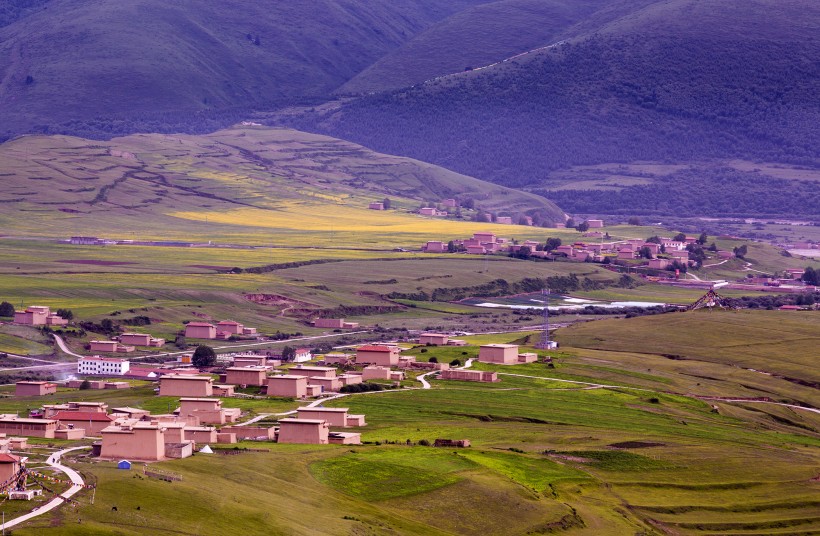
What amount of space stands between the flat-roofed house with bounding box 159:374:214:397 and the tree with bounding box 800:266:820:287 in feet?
311

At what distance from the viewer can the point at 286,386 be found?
80.1m

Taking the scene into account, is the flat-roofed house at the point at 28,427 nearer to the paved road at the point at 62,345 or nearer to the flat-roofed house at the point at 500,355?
the paved road at the point at 62,345

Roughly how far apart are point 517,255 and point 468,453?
334ft

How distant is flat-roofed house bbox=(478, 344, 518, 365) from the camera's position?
93.7 meters

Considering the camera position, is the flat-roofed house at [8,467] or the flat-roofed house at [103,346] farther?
the flat-roofed house at [103,346]

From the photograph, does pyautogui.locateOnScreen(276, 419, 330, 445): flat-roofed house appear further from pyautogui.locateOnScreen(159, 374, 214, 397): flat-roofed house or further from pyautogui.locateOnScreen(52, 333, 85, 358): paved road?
pyautogui.locateOnScreen(52, 333, 85, 358): paved road

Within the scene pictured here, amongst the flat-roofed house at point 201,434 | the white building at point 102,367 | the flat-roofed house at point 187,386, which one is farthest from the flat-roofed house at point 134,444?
the white building at point 102,367

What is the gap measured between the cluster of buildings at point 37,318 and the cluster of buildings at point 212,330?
318 inches

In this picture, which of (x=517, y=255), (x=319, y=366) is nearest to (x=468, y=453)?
(x=319, y=366)

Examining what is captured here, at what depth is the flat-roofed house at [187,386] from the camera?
7850 centimetres

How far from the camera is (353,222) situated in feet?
639

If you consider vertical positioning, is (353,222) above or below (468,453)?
above

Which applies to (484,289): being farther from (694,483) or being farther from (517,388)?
(694,483)

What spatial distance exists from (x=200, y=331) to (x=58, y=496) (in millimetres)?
59613
